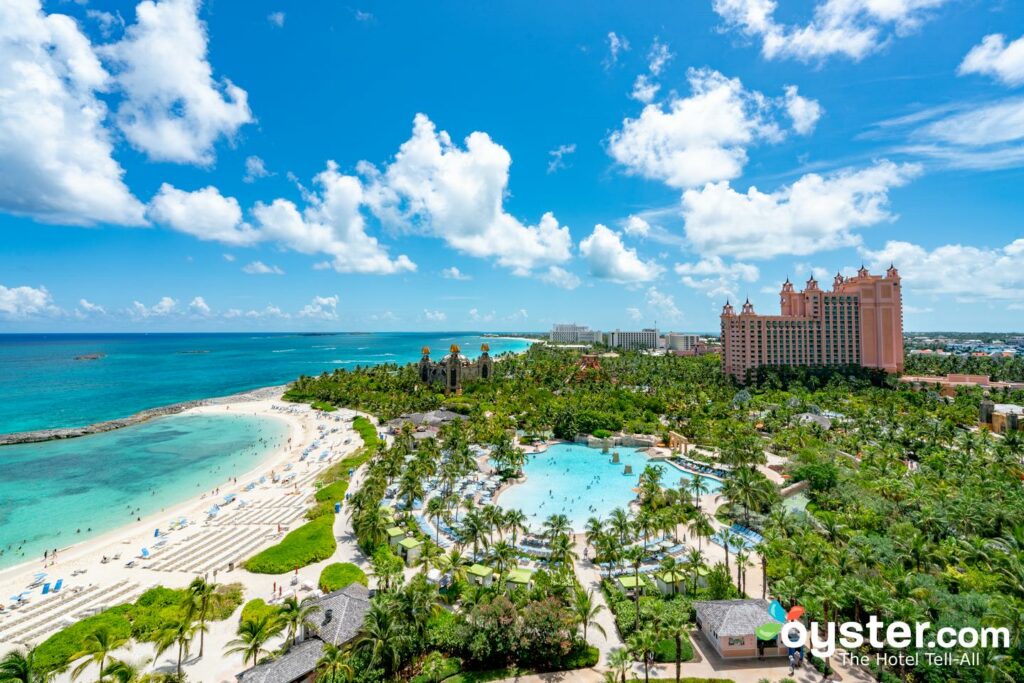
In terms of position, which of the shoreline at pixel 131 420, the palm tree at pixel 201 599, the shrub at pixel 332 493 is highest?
the palm tree at pixel 201 599

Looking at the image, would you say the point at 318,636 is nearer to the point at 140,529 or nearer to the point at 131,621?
the point at 131,621

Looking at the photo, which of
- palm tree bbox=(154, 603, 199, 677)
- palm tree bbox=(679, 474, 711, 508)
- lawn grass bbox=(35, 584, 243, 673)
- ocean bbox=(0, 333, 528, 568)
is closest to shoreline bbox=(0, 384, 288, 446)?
ocean bbox=(0, 333, 528, 568)

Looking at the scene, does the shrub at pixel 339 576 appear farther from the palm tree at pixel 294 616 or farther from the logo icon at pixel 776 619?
the logo icon at pixel 776 619

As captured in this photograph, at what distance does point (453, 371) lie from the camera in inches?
3716

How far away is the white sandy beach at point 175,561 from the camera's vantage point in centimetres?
2670

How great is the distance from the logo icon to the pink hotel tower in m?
85.5

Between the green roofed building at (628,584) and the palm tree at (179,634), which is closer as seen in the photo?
the palm tree at (179,634)

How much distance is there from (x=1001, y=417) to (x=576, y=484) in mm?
58879

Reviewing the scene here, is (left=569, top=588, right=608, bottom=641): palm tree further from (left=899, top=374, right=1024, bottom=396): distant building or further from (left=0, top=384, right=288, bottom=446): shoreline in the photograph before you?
(left=899, top=374, right=1024, bottom=396): distant building

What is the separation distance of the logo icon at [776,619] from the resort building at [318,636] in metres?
19.0

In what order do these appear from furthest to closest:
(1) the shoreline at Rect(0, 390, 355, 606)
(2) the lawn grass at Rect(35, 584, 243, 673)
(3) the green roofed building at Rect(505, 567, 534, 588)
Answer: (1) the shoreline at Rect(0, 390, 355, 606), (3) the green roofed building at Rect(505, 567, 534, 588), (2) the lawn grass at Rect(35, 584, 243, 673)

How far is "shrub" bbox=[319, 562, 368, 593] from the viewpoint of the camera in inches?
1133

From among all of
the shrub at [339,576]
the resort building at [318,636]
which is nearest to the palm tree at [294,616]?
the resort building at [318,636]

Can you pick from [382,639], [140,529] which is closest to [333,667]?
[382,639]
